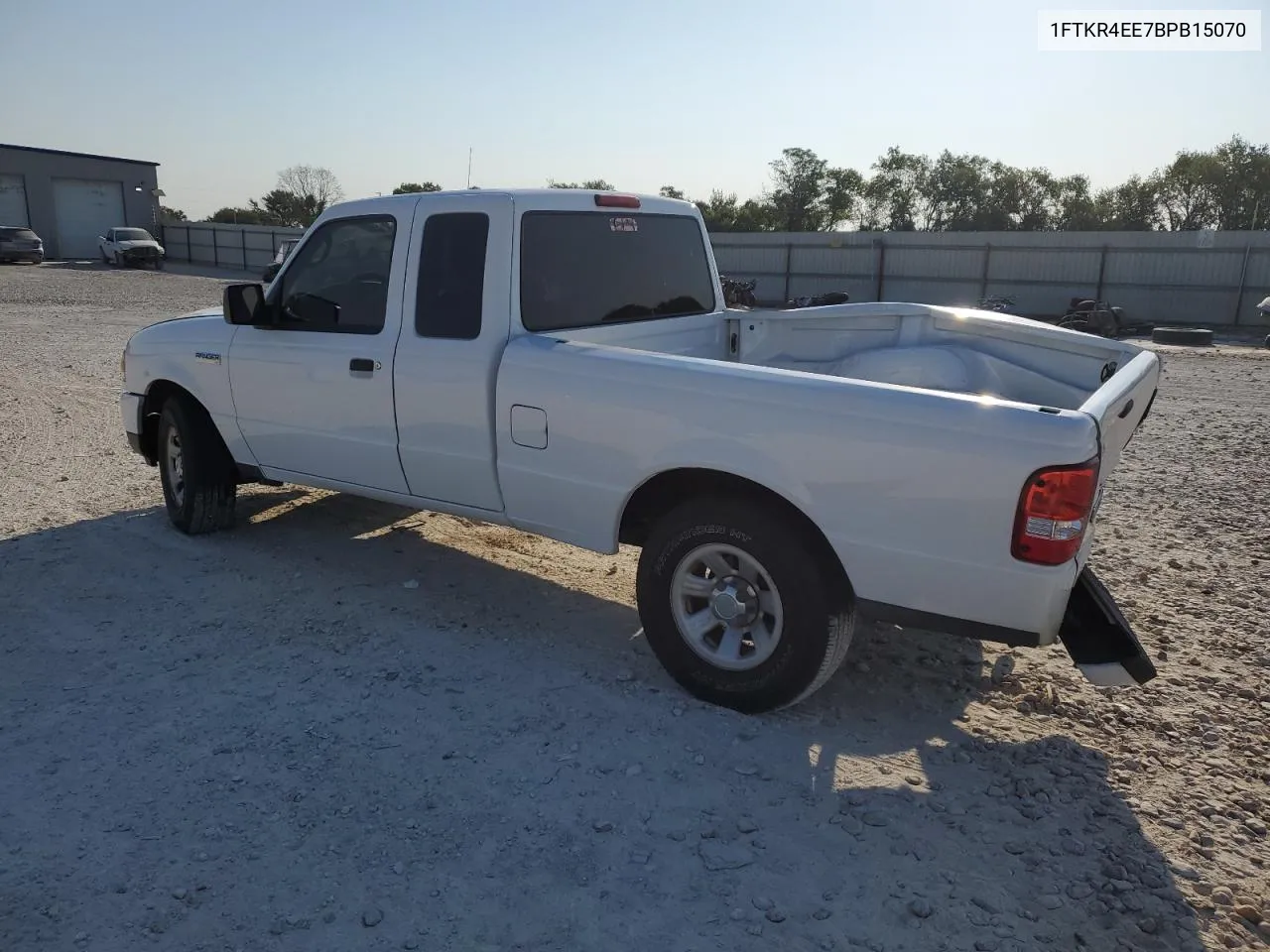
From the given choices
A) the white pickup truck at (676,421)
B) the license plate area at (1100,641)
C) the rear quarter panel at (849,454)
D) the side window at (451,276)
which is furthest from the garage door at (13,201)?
the license plate area at (1100,641)

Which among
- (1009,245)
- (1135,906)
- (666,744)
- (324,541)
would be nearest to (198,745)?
(666,744)

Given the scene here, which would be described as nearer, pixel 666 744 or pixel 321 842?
pixel 321 842

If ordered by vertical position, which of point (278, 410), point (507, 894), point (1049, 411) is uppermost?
point (1049, 411)

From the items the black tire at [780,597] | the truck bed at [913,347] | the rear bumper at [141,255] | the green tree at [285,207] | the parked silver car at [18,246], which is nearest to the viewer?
the black tire at [780,597]

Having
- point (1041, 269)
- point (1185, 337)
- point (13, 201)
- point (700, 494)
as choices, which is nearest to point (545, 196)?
point (700, 494)

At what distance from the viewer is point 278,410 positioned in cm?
545

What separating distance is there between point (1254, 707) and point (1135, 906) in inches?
65.4

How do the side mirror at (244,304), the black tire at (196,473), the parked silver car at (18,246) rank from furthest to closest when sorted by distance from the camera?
the parked silver car at (18,246) < the black tire at (196,473) < the side mirror at (244,304)

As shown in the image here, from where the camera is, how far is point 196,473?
5.98m

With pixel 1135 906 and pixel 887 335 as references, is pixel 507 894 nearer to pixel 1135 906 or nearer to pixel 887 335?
pixel 1135 906

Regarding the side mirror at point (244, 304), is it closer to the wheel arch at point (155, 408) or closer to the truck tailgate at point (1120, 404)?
the wheel arch at point (155, 408)

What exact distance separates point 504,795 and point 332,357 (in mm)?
2694

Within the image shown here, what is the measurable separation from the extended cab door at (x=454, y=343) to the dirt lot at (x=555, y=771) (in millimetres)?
A: 804

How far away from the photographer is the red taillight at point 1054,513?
3.08m
